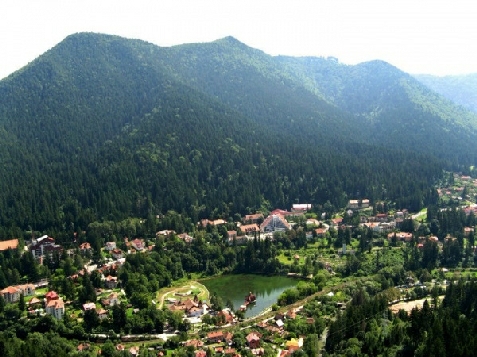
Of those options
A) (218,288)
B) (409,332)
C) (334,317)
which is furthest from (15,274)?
(409,332)

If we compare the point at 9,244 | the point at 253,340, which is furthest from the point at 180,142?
the point at 253,340

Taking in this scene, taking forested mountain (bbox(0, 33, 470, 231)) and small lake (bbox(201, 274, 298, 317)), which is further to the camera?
forested mountain (bbox(0, 33, 470, 231))

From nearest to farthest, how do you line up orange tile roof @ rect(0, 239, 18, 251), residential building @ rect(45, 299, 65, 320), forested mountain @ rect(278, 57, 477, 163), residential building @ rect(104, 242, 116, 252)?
residential building @ rect(45, 299, 65, 320) < orange tile roof @ rect(0, 239, 18, 251) < residential building @ rect(104, 242, 116, 252) < forested mountain @ rect(278, 57, 477, 163)

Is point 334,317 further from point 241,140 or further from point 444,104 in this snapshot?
point 444,104

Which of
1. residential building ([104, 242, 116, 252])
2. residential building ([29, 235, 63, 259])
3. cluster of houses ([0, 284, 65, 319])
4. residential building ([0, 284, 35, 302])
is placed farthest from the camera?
residential building ([104, 242, 116, 252])

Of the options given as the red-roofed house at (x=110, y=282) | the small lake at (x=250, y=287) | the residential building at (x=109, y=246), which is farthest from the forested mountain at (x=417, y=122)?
the red-roofed house at (x=110, y=282)

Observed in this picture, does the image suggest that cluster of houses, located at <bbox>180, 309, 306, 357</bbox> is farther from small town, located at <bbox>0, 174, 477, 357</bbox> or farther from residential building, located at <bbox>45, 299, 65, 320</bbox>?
residential building, located at <bbox>45, 299, 65, 320</bbox>

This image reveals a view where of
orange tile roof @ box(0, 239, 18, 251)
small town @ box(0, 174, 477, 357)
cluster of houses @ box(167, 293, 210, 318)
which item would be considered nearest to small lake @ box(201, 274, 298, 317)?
small town @ box(0, 174, 477, 357)
